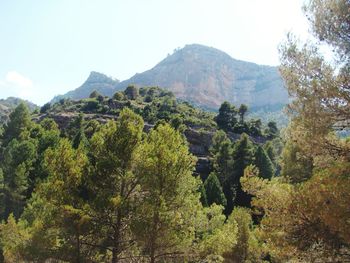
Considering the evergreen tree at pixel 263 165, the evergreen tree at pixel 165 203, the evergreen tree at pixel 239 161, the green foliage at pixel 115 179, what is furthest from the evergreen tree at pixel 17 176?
the evergreen tree at pixel 165 203

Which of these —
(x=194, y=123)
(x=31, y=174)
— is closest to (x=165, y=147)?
(x=31, y=174)

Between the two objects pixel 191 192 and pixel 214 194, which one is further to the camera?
pixel 214 194

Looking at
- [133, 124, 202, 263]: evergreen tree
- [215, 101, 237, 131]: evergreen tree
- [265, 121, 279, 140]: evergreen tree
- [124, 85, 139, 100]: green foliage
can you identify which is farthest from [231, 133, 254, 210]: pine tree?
[124, 85, 139, 100]: green foliage

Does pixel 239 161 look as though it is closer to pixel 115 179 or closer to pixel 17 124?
pixel 17 124

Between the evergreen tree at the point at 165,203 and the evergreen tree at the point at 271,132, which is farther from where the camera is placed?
the evergreen tree at the point at 271,132

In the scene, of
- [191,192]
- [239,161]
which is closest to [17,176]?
[239,161]

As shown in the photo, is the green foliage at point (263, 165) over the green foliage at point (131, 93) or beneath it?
beneath

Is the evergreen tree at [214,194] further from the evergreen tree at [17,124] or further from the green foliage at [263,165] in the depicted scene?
the evergreen tree at [17,124]

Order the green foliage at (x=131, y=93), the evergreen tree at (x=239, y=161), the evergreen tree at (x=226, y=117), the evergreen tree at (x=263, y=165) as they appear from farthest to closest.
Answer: the green foliage at (x=131, y=93) < the evergreen tree at (x=226, y=117) < the evergreen tree at (x=239, y=161) < the evergreen tree at (x=263, y=165)

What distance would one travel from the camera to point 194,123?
258 feet

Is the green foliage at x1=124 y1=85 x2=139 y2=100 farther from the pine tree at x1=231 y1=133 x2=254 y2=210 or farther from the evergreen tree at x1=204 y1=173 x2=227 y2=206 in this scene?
the evergreen tree at x1=204 y1=173 x2=227 y2=206

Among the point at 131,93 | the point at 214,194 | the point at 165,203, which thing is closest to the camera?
the point at 165,203

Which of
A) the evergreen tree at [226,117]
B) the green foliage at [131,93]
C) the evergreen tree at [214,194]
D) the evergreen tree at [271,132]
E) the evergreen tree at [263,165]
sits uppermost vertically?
the green foliage at [131,93]

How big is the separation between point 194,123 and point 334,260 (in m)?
68.4
